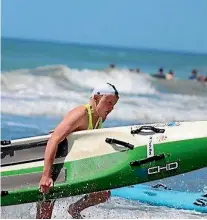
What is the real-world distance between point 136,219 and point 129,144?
2.48 feet

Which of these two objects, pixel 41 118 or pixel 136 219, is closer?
pixel 136 219

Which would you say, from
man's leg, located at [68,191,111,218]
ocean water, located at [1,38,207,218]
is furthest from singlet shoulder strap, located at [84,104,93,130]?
ocean water, located at [1,38,207,218]

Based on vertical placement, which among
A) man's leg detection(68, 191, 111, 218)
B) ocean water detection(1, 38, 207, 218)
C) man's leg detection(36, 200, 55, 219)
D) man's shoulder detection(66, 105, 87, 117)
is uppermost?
ocean water detection(1, 38, 207, 218)

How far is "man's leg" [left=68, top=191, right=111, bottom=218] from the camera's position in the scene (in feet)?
15.4

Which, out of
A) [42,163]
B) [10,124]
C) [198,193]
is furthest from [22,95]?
[42,163]

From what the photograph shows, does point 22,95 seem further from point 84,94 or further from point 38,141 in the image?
point 38,141

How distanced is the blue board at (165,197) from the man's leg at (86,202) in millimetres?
1001

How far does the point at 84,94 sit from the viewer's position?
18.1 m

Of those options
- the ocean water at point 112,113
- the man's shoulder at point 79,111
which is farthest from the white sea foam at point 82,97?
the man's shoulder at point 79,111

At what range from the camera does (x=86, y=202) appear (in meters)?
4.70

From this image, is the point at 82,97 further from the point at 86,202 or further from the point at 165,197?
the point at 86,202

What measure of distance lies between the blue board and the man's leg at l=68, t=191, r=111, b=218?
3.28ft

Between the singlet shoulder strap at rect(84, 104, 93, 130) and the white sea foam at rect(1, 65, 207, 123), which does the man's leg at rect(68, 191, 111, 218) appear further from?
the white sea foam at rect(1, 65, 207, 123)

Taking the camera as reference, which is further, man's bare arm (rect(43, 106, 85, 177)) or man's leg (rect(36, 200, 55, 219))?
man's leg (rect(36, 200, 55, 219))
